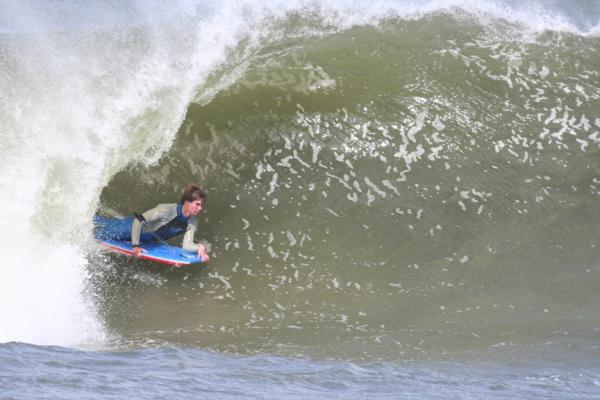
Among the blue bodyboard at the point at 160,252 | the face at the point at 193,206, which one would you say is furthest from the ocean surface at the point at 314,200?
the face at the point at 193,206

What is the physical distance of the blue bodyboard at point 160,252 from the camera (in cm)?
855

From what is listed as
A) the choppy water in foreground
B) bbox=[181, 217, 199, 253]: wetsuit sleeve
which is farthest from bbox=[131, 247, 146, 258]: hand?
the choppy water in foreground

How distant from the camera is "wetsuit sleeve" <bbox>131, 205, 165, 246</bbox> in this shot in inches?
334

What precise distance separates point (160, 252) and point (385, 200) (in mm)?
2545

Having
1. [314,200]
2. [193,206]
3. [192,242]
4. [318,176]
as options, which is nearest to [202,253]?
[192,242]

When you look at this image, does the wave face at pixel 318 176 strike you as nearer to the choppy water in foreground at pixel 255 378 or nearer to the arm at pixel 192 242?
the arm at pixel 192 242

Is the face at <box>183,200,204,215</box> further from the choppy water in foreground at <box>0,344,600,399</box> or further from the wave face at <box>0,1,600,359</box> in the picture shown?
the choppy water in foreground at <box>0,344,600,399</box>

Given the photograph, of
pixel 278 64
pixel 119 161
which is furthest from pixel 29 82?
pixel 278 64

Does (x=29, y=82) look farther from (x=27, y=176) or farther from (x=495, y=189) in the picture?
(x=495, y=189)

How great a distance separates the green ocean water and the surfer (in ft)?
1.02

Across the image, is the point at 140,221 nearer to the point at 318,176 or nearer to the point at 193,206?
the point at 193,206

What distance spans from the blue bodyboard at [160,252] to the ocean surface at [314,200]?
0.43ft

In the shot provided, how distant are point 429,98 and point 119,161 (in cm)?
387

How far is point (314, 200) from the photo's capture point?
9.68 m
